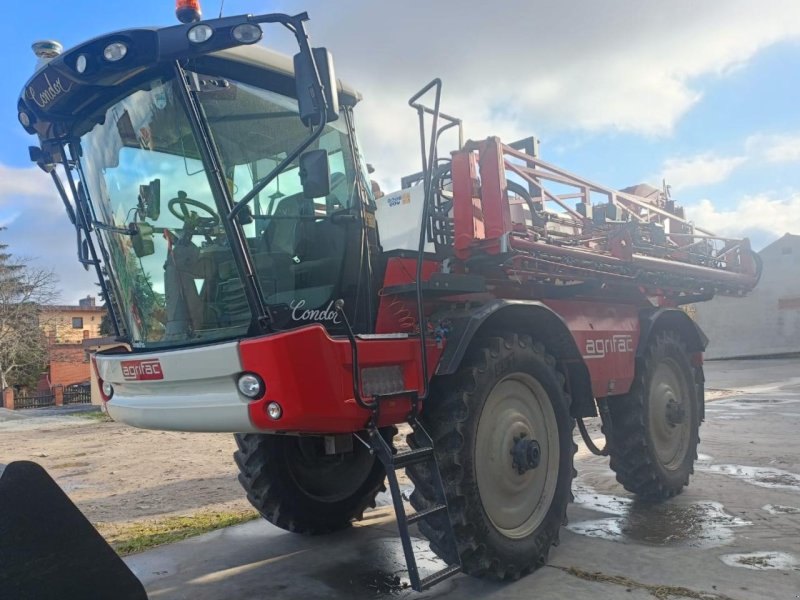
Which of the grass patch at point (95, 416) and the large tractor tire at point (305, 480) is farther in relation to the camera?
the grass patch at point (95, 416)

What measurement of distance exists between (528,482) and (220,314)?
2120 mm

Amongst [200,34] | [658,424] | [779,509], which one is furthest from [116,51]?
[779,509]

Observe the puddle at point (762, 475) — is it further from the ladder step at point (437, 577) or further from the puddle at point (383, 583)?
the ladder step at point (437, 577)

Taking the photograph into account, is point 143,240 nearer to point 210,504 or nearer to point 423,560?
point 423,560

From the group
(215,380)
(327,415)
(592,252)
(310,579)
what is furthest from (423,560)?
(592,252)

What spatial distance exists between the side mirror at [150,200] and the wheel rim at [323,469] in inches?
80.6

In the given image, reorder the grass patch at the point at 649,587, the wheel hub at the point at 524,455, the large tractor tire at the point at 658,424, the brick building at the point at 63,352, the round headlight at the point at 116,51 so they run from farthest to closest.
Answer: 1. the brick building at the point at 63,352
2. the large tractor tire at the point at 658,424
3. the wheel hub at the point at 524,455
4. the grass patch at the point at 649,587
5. the round headlight at the point at 116,51

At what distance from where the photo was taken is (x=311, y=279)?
3426mm

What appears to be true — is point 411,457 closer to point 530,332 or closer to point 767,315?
point 530,332

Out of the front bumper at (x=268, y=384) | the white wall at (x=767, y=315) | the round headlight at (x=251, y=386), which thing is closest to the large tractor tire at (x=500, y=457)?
the front bumper at (x=268, y=384)

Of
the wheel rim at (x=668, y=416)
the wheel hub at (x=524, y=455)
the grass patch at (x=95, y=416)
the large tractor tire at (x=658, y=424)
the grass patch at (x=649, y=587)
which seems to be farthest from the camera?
the grass patch at (x=95, y=416)

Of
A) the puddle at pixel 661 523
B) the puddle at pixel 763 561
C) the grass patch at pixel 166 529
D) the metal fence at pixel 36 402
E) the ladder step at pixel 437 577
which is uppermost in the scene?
the ladder step at pixel 437 577

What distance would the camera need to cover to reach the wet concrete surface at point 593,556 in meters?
3.61

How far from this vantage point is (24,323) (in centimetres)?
3089
